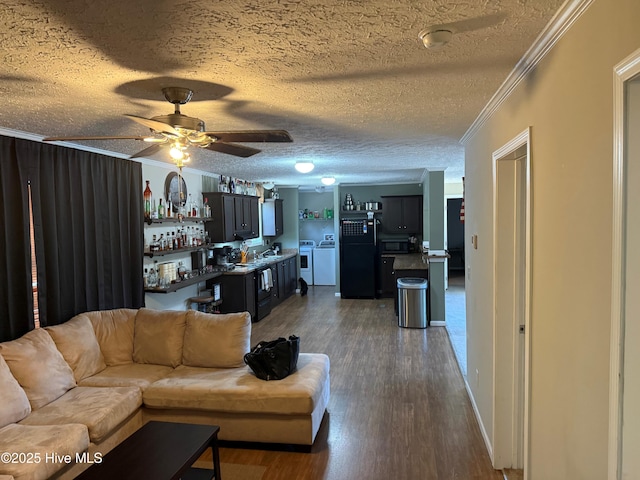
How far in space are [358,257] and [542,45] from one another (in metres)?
6.86

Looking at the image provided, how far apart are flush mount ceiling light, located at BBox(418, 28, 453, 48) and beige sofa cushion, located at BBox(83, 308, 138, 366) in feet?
11.6

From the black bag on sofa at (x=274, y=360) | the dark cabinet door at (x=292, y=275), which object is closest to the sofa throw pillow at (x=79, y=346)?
the black bag on sofa at (x=274, y=360)

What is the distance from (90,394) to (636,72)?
140 inches

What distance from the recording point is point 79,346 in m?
3.45

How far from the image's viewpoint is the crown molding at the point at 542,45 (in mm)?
1418

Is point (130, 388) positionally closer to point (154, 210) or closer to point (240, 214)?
point (154, 210)

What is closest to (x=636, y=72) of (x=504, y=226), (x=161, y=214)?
(x=504, y=226)

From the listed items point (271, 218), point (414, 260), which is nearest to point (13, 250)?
point (271, 218)

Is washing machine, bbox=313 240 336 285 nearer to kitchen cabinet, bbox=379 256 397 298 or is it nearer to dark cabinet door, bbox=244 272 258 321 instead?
kitchen cabinet, bbox=379 256 397 298

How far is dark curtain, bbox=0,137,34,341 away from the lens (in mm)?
3186

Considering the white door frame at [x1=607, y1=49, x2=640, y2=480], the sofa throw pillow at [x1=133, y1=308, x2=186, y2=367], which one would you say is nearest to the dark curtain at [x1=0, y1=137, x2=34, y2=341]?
the sofa throw pillow at [x1=133, y1=308, x2=186, y2=367]

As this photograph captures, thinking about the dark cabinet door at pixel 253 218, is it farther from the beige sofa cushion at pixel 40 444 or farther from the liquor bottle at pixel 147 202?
the beige sofa cushion at pixel 40 444

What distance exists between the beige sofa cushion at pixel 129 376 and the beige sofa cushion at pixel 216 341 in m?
0.25

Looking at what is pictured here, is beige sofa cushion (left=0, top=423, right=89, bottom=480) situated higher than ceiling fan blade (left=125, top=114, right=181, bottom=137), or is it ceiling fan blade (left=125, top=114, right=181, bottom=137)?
ceiling fan blade (left=125, top=114, right=181, bottom=137)
